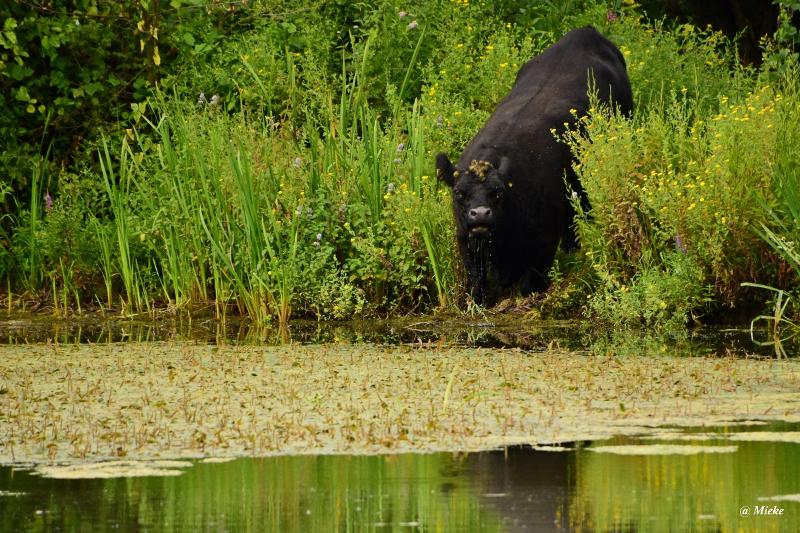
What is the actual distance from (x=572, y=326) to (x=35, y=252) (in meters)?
4.17

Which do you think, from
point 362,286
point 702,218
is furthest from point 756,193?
point 362,286

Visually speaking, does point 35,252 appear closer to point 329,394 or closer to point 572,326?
point 572,326

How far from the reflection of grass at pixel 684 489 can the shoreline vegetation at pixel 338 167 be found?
11.4 feet

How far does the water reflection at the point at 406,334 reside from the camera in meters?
8.71

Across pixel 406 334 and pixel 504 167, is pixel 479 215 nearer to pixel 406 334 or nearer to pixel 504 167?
pixel 504 167

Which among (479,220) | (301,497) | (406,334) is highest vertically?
(479,220)

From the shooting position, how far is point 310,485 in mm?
5098

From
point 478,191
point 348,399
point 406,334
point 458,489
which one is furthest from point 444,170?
point 458,489

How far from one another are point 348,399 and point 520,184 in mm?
3912

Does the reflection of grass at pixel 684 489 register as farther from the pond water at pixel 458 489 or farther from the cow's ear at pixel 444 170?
the cow's ear at pixel 444 170

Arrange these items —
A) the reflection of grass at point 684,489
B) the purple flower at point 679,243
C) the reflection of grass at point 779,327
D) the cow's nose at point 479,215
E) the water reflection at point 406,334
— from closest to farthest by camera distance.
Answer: the reflection of grass at point 684,489 < the reflection of grass at point 779,327 < the water reflection at point 406,334 < the purple flower at point 679,243 < the cow's nose at point 479,215

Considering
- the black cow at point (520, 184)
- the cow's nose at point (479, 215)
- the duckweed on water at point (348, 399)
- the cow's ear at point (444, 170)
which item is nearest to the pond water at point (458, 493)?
the duckweed on water at point (348, 399)

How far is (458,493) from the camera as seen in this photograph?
4898mm

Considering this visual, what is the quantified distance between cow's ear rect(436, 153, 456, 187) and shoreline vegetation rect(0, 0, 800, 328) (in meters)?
0.34
